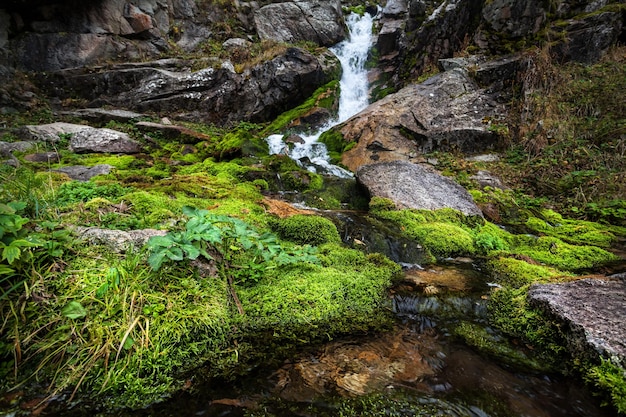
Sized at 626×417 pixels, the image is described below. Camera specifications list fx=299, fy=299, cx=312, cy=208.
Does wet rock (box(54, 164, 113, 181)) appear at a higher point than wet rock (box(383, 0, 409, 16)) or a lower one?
lower

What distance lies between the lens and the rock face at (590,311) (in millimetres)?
1842

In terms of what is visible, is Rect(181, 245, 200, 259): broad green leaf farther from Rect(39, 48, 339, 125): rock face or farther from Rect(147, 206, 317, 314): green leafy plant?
Rect(39, 48, 339, 125): rock face

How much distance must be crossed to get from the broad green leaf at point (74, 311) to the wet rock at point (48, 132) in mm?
9043

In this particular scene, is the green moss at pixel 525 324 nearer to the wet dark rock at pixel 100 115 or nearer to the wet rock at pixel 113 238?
the wet rock at pixel 113 238

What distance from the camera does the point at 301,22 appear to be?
1750 centimetres

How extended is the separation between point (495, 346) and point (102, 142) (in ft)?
32.5

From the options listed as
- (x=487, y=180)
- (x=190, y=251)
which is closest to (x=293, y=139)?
(x=487, y=180)

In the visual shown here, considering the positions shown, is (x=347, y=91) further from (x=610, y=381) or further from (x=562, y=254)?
(x=610, y=381)

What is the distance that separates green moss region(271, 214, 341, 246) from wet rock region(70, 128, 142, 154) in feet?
22.4

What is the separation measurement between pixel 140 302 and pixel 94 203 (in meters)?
1.89

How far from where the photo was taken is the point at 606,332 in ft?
6.25

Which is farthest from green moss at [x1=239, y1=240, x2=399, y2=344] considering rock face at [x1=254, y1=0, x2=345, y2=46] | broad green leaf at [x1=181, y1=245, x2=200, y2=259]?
rock face at [x1=254, y1=0, x2=345, y2=46]

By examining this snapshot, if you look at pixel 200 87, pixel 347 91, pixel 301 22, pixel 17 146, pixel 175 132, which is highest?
pixel 301 22

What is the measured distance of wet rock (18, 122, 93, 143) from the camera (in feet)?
28.3
